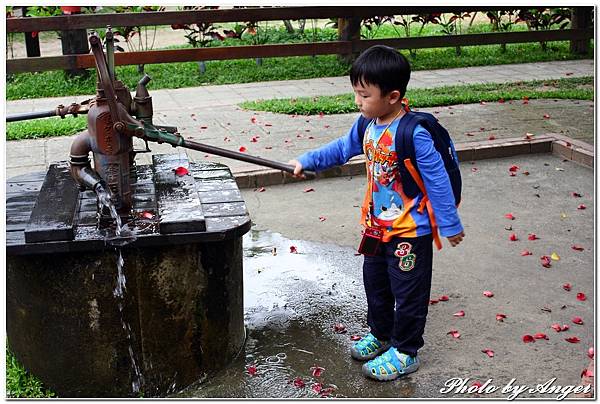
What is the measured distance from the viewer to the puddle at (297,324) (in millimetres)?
3701

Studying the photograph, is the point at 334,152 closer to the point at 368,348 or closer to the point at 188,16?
the point at 368,348

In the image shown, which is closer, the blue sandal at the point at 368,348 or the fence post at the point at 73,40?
the blue sandal at the point at 368,348

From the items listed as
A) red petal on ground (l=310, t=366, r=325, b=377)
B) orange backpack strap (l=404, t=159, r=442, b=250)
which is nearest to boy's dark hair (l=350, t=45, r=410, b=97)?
orange backpack strap (l=404, t=159, r=442, b=250)

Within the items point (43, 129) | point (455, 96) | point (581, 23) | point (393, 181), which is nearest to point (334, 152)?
point (393, 181)

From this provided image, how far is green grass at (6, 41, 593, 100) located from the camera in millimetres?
11062

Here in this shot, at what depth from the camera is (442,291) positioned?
185 inches

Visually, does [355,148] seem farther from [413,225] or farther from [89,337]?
[89,337]

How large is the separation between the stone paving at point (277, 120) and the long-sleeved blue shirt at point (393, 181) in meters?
2.98

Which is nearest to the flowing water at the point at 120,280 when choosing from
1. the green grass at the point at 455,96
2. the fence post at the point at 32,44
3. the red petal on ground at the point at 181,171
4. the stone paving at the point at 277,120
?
the red petal on ground at the point at 181,171

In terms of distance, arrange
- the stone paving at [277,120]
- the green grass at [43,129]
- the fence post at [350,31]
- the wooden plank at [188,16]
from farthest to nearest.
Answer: the fence post at [350,31] → the wooden plank at [188,16] → the green grass at [43,129] → the stone paving at [277,120]

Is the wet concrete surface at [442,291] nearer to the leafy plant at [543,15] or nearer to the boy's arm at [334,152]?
the boy's arm at [334,152]

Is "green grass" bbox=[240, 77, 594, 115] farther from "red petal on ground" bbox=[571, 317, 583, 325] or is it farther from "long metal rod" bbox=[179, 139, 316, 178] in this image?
"long metal rod" bbox=[179, 139, 316, 178]

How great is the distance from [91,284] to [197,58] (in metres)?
7.78

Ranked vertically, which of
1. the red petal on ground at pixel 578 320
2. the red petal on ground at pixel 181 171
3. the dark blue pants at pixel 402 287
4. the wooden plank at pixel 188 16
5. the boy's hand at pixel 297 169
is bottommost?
the red petal on ground at pixel 578 320
